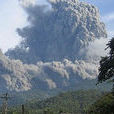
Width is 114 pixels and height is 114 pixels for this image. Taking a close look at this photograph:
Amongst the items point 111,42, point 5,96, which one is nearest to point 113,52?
point 111,42

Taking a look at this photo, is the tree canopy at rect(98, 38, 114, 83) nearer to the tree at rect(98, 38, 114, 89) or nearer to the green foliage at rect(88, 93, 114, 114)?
the tree at rect(98, 38, 114, 89)

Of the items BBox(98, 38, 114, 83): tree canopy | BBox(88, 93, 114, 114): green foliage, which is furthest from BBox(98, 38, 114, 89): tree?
BBox(88, 93, 114, 114): green foliage

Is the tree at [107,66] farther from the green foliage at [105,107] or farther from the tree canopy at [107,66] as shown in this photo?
the green foliage at [105,107]

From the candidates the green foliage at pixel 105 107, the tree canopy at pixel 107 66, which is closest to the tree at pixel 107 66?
the tree canopy at pixel 107 66

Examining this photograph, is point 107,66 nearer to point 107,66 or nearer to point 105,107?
point 107,66

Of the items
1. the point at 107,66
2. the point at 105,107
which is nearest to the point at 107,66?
the point at 107,66

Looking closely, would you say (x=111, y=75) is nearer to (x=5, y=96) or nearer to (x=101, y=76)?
(x=101, y=76)

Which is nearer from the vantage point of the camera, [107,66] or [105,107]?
[105,107]

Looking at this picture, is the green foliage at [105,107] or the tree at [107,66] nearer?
the green foliage at [105,107]

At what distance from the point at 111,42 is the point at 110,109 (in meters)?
Answer: 11.0

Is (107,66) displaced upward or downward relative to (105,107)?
upward

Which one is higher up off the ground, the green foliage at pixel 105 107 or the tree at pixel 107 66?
the tree at pixel 107 66

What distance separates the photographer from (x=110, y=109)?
4728 cm

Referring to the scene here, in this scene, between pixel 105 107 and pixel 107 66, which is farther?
pixel 107 66
